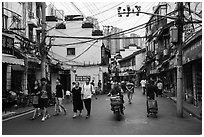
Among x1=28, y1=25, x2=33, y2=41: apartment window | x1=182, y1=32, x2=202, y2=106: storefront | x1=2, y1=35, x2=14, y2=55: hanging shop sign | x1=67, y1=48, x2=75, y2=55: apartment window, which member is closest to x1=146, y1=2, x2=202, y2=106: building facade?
x1=182, y1=32, x2=202, y2=106: storefront

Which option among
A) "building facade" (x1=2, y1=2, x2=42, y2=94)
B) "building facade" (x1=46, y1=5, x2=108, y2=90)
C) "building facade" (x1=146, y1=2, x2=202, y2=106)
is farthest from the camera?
"building facade" (x1=46, y1=5, x2=108, y2=90)

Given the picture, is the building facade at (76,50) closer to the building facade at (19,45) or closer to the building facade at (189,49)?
the building facade at (19,45)

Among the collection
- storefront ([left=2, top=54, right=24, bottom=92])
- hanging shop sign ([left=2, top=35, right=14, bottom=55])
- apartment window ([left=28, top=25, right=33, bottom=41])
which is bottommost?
storefront ([left=2, top=54, right=24, bottom=92])

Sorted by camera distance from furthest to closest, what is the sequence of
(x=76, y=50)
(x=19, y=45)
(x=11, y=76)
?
(x=76, y=50)
(x=19, y=45)
(x=11, y=76)

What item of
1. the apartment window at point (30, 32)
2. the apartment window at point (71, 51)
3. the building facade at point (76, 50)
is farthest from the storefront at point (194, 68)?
the apartment window at point (71, 51)

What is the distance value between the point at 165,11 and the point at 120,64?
3915 centimetres

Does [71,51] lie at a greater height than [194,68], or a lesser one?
greater

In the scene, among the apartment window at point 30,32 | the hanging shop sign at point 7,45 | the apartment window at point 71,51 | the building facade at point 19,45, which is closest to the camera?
the hanging shop sign at point 7,45

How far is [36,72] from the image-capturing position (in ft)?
77.5

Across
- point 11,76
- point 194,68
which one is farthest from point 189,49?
point 11,76

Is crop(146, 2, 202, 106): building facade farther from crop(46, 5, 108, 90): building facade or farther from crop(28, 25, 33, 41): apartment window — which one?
crop(28, 25, 33, 41): apartment window

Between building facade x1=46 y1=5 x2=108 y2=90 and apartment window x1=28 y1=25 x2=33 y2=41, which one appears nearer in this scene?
apartment window x1=28 y1=25 x2=33 y2=41

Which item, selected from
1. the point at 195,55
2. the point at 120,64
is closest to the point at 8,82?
the point at 195,55

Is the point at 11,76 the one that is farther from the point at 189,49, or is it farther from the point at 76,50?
the point at 76,50
